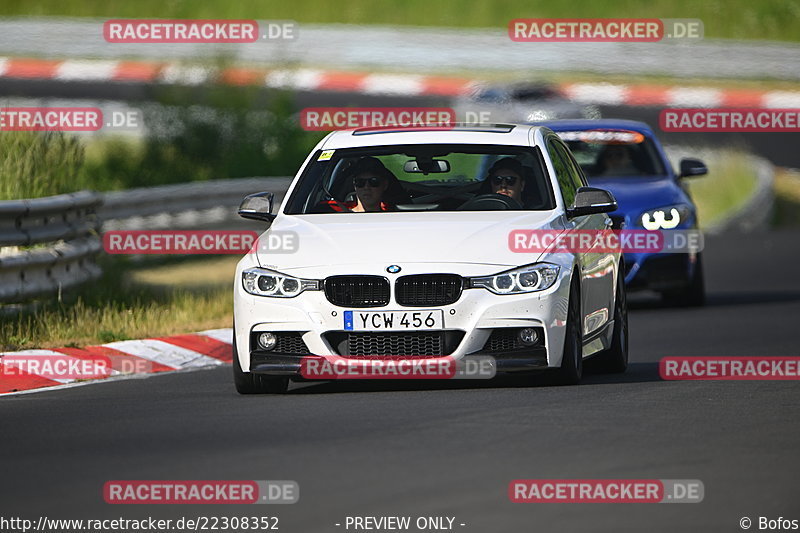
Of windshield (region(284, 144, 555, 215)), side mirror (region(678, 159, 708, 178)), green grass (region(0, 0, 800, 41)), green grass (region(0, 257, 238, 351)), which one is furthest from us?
green grass (region(0, 0, 800, 41))

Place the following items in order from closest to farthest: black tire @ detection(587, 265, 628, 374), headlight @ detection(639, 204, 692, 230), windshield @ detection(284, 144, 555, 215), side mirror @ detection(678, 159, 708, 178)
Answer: windshield @ detection(284, 144, 555, 215)
black tire @ detection(587, 265, 628, 374)
headlight @ detection(639, 204, 692, 230)
side mirror @ detection(678, 159, 708, 178)

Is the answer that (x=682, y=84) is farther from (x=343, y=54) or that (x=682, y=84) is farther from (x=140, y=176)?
(x=140, y=176)

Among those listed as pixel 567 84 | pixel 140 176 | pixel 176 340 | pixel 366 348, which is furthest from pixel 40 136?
pixel 567 84

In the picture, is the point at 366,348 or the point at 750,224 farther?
the point at 750,224

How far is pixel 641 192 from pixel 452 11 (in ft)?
122

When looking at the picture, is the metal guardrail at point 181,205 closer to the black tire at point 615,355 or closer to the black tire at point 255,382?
the black tire at point 615,355

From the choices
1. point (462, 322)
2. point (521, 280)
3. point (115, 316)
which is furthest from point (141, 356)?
point (521, 280)

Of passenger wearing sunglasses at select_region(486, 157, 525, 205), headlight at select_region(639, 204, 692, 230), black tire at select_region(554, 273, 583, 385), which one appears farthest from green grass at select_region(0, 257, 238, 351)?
black tire at select_region(554, 273, 583, 385)

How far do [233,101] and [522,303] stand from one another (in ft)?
63.1

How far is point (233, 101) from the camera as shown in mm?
28938

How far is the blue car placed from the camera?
1631 centimetres

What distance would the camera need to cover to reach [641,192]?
650 inches

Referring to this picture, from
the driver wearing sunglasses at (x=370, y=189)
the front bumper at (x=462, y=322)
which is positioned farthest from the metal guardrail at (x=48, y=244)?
the front bumper at (x=462, y=322)

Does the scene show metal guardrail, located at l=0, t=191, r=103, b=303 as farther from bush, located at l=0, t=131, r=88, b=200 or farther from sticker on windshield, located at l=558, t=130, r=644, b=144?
sticker on windshield, located at l=558, t=130, r=644, b=144
